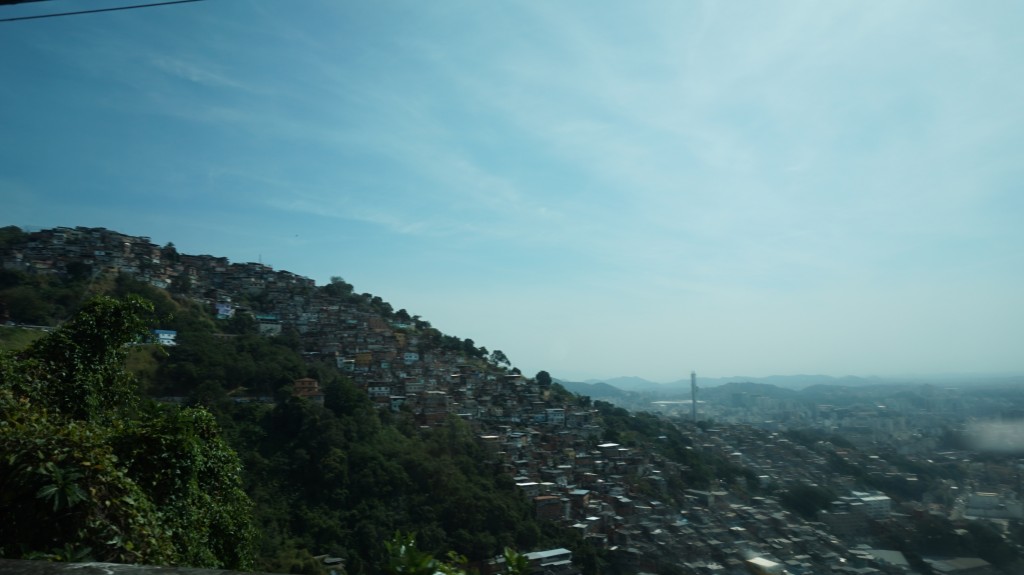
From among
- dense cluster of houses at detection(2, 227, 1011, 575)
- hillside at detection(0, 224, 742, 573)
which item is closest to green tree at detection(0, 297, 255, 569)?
hillside at detection(0, 224, 742, 573)

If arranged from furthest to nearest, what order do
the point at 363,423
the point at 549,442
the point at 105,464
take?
the point at 549,442 < the point at 363,423 < the point at 105,464

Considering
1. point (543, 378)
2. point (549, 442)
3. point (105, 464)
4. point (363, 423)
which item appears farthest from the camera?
point (543, 378)

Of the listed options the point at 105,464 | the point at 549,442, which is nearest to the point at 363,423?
the point at 549,442

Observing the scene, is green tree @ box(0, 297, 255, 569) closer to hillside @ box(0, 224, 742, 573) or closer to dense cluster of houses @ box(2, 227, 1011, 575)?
hillside @ box(0, 224, 742, 573)

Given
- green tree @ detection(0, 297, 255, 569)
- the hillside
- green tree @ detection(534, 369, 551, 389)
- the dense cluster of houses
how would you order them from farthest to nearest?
green tree @ detection(534, 369, 551, 389)
the hillside
the dense cluster of houses
green tree @ detection(0, 297, 255, 569)

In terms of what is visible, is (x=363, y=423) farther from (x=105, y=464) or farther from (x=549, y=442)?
(x=105, y=464)

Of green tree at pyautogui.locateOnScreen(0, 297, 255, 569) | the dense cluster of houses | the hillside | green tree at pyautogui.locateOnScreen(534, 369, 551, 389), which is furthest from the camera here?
green tree at pyautogui.locateOnScreen(534, 369, 551, 389)

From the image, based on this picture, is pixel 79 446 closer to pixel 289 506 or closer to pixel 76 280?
pixel 289 506

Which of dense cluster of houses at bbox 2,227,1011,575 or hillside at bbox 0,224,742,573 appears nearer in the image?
dense cluster of houses at bbox 2,227,1011,575

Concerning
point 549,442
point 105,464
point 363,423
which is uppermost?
point 105,464

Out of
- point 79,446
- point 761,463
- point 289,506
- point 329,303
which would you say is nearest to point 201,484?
point 79,446

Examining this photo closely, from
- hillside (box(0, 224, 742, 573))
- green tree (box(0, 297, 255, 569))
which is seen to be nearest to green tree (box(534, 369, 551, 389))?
hillside (box(0, 224, 742, 573))
